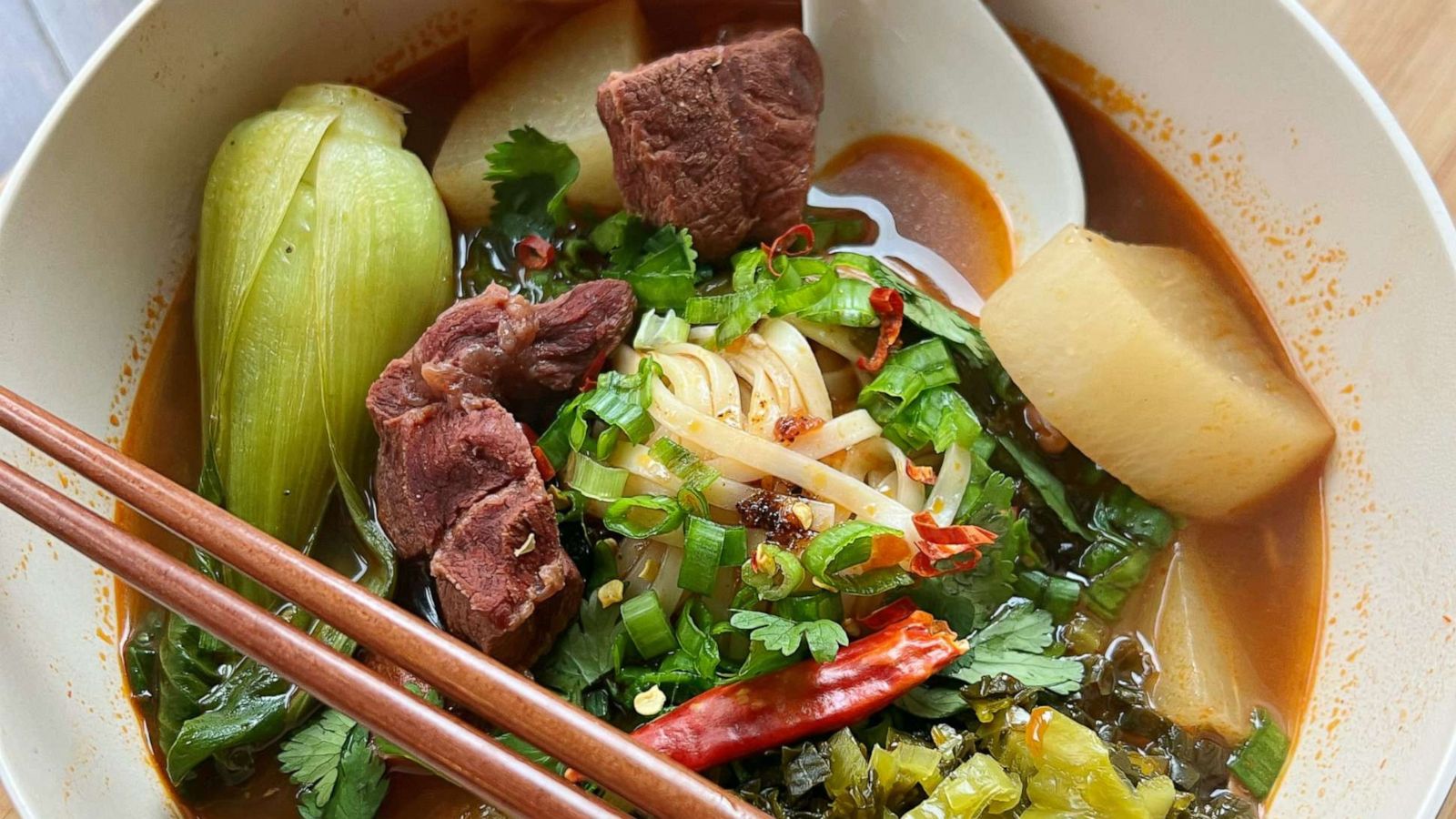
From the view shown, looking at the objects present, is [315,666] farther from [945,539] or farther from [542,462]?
[945,539]

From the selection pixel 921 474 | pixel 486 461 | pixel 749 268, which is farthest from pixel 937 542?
pixel 486 461

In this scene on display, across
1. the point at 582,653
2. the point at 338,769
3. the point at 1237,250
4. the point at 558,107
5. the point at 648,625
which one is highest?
the point at 1237,250

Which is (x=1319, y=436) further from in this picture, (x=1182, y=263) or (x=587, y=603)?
(x=587, y=603)

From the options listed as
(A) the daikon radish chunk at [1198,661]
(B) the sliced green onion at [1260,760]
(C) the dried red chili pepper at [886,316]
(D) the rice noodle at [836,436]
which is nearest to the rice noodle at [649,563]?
(D) the rice noodle at [836,436]

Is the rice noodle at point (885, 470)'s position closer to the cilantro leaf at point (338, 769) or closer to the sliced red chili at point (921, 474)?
the sliced red chili at point (921, 474)

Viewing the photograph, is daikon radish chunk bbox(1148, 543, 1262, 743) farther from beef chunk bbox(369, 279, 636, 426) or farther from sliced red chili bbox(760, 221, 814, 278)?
beef chunk bbox(369, 279, 636, 426)
